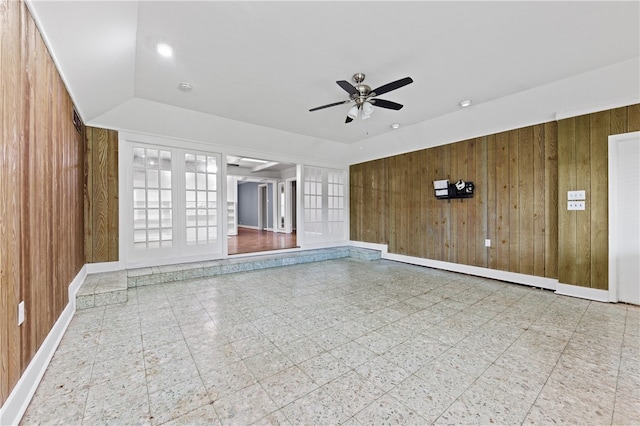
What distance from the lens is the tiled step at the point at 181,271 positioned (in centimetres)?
313

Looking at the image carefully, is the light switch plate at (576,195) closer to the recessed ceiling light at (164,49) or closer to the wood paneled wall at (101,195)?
the recessed ceiling light at (164,49)

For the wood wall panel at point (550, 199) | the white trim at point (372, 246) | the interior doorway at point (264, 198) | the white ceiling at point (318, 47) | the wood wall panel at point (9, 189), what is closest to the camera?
the wood wall panel at point (9, 189)

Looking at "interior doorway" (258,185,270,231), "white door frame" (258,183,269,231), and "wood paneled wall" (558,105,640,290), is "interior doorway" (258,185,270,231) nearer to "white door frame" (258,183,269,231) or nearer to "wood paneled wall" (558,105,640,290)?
"white door frame" (258,183,269,231)

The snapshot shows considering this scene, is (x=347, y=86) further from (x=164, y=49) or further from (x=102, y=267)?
(x=102, y=267)

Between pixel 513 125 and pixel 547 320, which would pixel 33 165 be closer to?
pixel 547 320

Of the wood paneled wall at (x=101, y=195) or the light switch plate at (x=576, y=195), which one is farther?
the wood paneled wall at (x=101, y=195)

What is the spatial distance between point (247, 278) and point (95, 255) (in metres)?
2.26

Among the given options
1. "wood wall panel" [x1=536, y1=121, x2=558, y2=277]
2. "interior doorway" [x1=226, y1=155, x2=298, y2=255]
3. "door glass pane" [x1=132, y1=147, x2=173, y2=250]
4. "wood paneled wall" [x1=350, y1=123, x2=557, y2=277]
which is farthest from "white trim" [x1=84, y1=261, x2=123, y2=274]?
"wood wall panel" [x1=536, y1=121, x2=558, y2=277]

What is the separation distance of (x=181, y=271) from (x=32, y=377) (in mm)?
2606

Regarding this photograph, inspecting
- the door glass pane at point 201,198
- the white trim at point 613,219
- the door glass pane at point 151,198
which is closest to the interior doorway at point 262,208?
the door glass pane at point 201,198

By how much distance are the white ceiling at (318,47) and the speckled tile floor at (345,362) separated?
2552mm

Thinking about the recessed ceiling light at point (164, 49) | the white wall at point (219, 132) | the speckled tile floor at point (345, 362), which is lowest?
the speckled tile floor at point (345, 362)

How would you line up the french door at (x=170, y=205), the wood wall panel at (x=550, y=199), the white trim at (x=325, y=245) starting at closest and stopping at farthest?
the wood wall panel at (x=550, y=199)
the french door at (x=170, y=205)
the white trim at (x=325, y=245)

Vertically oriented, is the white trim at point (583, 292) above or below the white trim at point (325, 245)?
below
